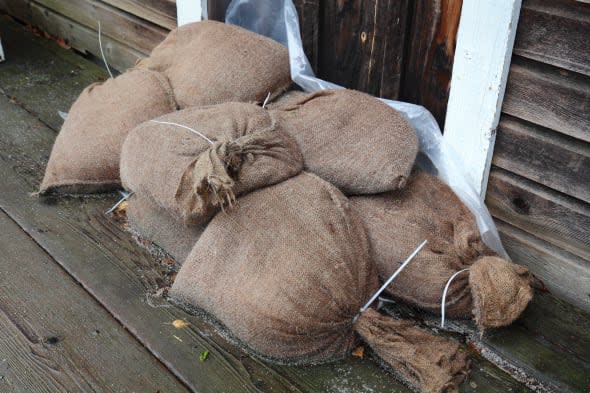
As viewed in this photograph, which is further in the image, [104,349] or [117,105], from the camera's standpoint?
[117,105]

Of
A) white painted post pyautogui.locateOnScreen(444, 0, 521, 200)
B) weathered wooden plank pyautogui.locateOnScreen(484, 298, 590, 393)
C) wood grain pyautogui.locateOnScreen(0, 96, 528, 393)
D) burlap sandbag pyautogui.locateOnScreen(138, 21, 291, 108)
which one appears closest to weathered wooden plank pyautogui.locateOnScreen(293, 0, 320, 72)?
burlap sandbag pyautogui.locateOnScreen(138, 21, 291, 108)

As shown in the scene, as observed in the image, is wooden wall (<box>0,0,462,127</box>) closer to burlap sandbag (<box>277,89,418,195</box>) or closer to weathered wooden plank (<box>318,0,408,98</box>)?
weathered wooden plank (<box>318,0,408,98</box>)

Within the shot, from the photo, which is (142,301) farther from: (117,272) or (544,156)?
(544,156)

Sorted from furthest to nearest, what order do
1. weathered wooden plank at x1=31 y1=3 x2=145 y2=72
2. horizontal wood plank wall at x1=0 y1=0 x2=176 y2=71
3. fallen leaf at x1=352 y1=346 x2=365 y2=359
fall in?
1. weathered wooden plank at x1=31 y1=3 x2=145 y2=72
2. horizontal wood plank wall at x1=0 y1=0 x2=176 y2=71
3. fallen leaf at x1=352 y1=346 x2=365 y2=359

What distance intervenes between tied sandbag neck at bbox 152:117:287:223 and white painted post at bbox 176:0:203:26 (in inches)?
44.7

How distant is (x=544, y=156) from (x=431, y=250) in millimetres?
451

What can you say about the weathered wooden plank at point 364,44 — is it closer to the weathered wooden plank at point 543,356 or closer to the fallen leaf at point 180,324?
the weathered wooden plank at point 543,356

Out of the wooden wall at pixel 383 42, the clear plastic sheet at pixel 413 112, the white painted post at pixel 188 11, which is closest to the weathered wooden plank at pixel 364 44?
the wooden wall at pixel 383 42

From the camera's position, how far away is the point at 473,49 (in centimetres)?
206

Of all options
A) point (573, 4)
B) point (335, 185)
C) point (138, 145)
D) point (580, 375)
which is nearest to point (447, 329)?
point (580, 375)

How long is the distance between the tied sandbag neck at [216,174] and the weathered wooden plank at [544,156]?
749 millimetres

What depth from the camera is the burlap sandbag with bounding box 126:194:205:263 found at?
2.24 m

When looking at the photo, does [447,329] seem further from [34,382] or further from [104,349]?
[34,382]

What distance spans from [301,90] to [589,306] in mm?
1328
